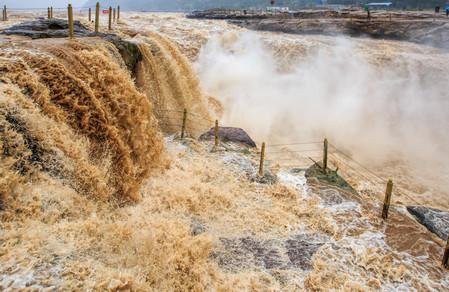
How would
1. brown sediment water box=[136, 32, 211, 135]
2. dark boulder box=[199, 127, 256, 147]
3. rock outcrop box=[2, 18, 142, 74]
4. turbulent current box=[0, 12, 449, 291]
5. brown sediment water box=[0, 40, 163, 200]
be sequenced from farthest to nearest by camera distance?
brown sediment water box=[136, 32, 211, 135] → dark boulder box=[199, 127, 256, 147] → rock outcrop box=[2, 18, 142, 74] → brown sediment water box=[0, 40, 163, 200] → turbulent current box=[0, 12, 449, 291]

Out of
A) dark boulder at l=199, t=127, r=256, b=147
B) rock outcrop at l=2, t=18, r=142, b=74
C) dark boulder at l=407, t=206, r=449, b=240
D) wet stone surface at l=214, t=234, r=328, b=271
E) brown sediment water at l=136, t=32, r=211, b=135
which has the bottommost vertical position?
wet stone surface at l=214, t=234, r=328, b=271

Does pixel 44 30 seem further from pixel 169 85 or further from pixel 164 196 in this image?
pixel 164 196

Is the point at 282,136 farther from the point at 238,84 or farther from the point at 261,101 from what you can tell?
the point at 238,84

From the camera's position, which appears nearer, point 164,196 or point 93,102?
point 93,102

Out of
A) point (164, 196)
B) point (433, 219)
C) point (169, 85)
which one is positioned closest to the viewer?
A: point (164, 196)

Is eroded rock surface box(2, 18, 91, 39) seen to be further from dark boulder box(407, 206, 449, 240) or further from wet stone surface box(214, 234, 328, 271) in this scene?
dark boulder box(407, 206, 449, 240)

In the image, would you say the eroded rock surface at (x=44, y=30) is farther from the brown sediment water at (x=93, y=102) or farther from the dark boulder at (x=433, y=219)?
the dark boulder at (x=433, y=219)

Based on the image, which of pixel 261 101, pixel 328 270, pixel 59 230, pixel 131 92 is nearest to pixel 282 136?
pixel 261 101

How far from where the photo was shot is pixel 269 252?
6523 millimetres

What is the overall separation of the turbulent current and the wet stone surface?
0.10 feet

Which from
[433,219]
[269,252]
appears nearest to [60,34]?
[269,252]

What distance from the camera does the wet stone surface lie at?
6133mm

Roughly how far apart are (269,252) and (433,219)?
445 centimetres

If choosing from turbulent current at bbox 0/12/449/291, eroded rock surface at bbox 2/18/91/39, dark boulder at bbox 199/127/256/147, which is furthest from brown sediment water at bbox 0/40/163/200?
eroded rock surface at bbox 2/18/91/39
